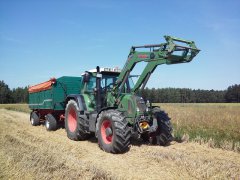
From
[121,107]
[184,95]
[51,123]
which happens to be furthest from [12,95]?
[121,107]

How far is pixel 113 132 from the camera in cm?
856

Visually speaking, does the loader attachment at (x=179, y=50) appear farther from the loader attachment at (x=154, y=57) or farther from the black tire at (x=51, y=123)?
the black tire at (x=51, y=123)

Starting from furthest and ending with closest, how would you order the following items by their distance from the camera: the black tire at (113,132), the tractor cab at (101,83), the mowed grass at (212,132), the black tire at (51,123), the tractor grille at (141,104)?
the black tire at (51,123)
the tractor cab at (101,83)
the mowed grass at (212,132)
the tractor grille at (141,104)
the black tire at (113,132)

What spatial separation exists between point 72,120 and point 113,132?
359 centimetres

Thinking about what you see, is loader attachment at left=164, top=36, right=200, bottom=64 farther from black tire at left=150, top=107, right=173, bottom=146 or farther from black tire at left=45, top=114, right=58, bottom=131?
black tire at left=45, top=114, right=58, bottom=131

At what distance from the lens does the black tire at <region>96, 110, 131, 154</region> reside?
8.35m

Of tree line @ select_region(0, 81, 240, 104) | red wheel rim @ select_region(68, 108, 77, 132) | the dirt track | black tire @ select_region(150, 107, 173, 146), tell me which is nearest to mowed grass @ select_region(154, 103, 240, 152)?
the dirt track

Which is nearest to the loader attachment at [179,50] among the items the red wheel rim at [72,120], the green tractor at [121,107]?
the green tractor at [121,107]

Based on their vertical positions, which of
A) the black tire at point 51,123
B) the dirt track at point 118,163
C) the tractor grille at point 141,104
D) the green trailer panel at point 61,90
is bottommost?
the dirt track at point 118,163

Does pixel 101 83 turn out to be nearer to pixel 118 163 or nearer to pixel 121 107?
pixel 121 107

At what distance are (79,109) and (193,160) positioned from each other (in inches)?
196

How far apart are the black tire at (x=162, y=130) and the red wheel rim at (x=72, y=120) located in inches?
131

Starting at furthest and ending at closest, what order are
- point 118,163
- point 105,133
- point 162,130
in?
point 162,130
point 105,133
point 118,163

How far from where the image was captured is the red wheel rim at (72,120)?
38.0 ft
